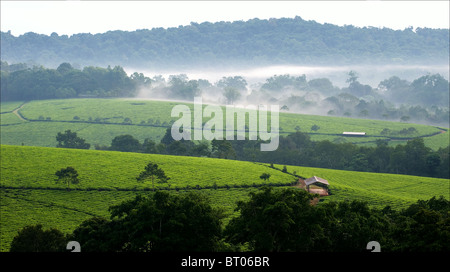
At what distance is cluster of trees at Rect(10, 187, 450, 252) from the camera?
41406mm

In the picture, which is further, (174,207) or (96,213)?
(96,213)

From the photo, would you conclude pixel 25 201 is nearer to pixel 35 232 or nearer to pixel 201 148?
pixel 35 232

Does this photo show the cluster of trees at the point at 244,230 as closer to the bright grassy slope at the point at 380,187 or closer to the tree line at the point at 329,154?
the bright grassy slope at the point at 380,187

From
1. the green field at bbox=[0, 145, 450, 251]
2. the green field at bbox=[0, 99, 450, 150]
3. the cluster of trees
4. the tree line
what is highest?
the green field at bbox=[0, 99, 450, 150]

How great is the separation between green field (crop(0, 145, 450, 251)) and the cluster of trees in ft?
58.9

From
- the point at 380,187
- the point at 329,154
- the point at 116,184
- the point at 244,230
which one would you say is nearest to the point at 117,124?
the point at 329,154

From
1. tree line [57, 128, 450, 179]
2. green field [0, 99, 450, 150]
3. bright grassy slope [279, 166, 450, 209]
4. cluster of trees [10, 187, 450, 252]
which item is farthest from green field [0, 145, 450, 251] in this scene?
green field [0, 99, 450, 150]

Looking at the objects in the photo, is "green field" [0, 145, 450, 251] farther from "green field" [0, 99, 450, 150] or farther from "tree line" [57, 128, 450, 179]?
"green field" [0, 99, 450, 150]

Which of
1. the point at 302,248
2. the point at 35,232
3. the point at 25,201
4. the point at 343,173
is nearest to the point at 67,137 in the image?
the point at 25,201

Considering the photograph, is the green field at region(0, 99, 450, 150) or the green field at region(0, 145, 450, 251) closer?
the green field at region(0, 145, 450, 251)

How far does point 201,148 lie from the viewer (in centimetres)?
Result: 10869

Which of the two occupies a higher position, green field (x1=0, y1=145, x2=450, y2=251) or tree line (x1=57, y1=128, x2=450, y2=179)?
tree line (x1=57, y1=128, x2=450, y2=179)

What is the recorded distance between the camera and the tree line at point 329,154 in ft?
362
